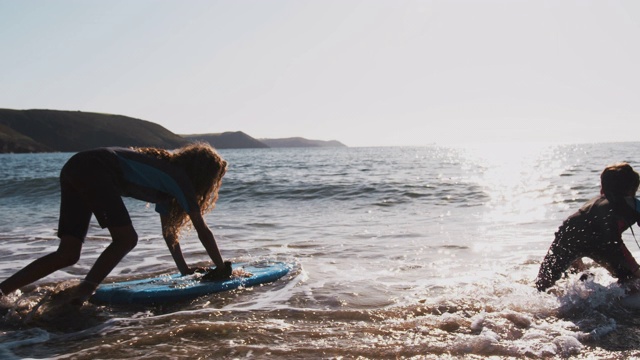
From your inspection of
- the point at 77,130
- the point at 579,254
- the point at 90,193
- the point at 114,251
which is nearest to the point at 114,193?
the point at 90,193

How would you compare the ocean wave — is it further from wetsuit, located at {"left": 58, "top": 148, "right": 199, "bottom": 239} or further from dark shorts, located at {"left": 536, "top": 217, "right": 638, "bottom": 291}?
dark shorts, located at {"left": 536, "top": 217, "right": 638, "bottom": 291}

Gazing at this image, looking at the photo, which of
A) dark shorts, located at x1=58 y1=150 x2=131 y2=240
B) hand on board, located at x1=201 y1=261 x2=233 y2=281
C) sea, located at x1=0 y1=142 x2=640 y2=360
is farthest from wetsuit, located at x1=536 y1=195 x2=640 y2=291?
dark shorts, located at x1=58 y1=150 x2=131 y2=240

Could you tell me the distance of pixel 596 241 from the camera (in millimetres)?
5223

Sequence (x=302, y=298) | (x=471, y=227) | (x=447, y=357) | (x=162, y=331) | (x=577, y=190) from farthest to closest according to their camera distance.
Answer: (x=577, y=190)
(x=471, y=227)
(x=302, y=298)
(x=162, y=331)
(x=447, y=357)

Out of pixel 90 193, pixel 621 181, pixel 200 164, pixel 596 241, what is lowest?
pixel 596 241

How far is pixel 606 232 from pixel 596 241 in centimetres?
13

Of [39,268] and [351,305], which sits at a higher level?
[39,268]

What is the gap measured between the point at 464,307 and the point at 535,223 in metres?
6.58

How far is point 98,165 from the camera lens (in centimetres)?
462

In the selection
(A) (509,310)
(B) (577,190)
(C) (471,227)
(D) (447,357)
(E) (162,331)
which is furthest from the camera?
(B) (577,190)

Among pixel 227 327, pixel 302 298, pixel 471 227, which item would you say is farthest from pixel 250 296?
pixel 471 227

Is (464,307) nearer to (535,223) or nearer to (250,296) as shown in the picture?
(250,296)

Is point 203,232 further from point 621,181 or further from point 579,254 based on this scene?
point 621,181

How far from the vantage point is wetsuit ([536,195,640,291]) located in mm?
5129
